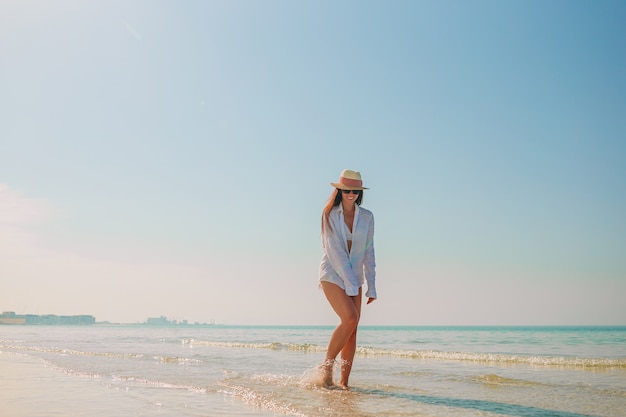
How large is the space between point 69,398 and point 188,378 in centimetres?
180

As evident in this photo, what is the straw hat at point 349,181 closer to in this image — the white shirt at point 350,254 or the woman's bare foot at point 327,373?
the white shirt at point 350,254

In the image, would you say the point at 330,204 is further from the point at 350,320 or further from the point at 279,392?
the point at 279,392

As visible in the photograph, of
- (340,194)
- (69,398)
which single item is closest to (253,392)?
(69,398)

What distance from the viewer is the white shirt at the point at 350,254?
4.99 meters

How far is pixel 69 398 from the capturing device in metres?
4.39

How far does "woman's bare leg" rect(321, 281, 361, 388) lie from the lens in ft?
16.0

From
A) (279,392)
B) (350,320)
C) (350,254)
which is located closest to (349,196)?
(350,254)

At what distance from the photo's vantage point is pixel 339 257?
4996 millimetres

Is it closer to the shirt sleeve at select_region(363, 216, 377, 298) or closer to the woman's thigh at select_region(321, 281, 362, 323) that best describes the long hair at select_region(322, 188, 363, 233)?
the shirt sleeve at select_region(363, 216, 377, 298)

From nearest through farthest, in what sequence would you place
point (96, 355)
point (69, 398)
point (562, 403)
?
point (69, 398), point (562, 403), point (96, 355)

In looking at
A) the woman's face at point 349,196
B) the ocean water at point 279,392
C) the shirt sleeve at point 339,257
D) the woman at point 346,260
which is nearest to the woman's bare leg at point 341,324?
the woman at point 346,260

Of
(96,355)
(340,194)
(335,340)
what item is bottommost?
(96,355)

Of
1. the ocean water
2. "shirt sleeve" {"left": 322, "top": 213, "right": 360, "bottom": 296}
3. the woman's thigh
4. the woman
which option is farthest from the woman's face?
the ocean water

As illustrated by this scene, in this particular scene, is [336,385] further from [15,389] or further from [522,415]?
[15,389]
